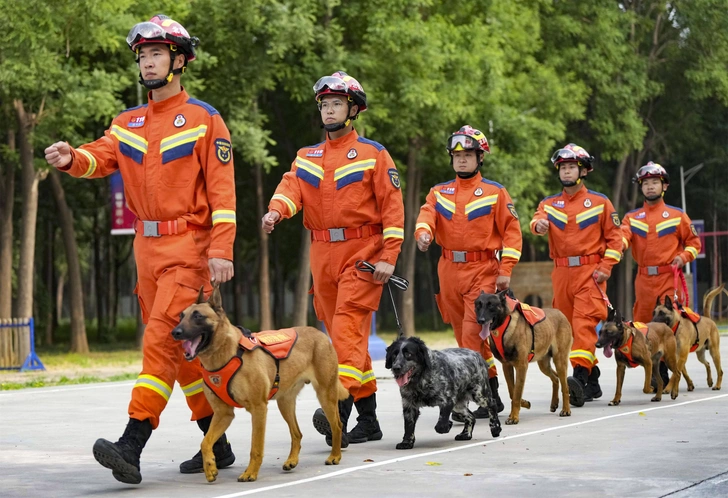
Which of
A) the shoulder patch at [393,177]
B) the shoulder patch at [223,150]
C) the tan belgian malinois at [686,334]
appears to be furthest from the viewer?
the tan belgian malinois at [686,334]

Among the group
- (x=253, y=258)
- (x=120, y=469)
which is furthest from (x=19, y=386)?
(x=253, y=258)

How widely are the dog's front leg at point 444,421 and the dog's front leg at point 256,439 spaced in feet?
6.59

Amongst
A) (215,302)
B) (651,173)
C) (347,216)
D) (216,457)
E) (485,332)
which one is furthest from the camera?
(651,173)

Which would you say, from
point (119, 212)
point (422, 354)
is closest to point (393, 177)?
point (422, 354)

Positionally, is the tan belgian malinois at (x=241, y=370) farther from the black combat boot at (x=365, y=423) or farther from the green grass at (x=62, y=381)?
the green grass at (x=62, y=381)

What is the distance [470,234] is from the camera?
11719 mm

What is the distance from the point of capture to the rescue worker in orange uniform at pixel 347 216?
966cm

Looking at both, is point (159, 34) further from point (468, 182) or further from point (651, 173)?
point (651, 173)

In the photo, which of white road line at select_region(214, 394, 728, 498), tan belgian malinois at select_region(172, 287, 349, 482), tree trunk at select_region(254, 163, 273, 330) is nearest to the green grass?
white road line at select_region(214, 394, 728, 498)

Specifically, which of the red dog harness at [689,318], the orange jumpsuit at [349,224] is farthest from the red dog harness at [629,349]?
the orange jumpsuit at [349,224]

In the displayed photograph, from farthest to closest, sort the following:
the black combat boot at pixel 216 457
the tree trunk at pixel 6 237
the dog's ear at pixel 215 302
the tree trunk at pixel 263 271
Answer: the tree trunk at pixel 263 271, the tree trunk at pixel 6 237, the black combat boot at pixel 216 457, the dog's ear at pixel 215 302

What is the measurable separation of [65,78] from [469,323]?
13.5m

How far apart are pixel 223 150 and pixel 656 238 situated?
821 cm

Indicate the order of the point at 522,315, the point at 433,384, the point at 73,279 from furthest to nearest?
the point at 73,279 → the point at 522,315 → the point at 433,384
